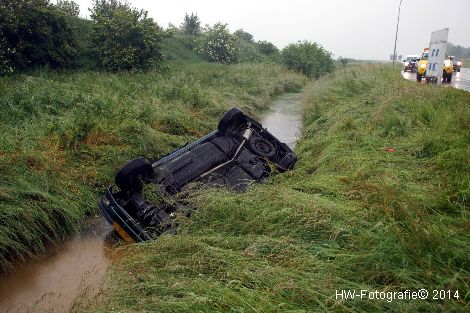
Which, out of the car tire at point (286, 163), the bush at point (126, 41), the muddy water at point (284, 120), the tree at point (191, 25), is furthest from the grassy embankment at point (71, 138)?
the tree at point (191, 25)

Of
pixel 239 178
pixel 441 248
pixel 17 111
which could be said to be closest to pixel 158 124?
pixel 17 111

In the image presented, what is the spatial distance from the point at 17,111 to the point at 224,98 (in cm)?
684

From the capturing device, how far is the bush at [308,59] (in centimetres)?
2895

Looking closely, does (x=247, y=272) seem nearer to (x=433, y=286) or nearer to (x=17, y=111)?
(x=433, y=286)

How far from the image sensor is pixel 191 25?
121 ft

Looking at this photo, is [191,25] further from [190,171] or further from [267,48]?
[190,171]

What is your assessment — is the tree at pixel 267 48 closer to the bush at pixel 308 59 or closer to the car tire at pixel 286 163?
the bush at pixel 308 59

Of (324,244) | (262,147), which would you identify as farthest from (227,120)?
(324,244)

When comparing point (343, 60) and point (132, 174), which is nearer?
point (132, 174)

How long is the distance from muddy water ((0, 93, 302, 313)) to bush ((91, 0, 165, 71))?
39.8ft

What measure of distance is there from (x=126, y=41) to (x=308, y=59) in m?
16.6

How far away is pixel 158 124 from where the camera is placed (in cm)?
889

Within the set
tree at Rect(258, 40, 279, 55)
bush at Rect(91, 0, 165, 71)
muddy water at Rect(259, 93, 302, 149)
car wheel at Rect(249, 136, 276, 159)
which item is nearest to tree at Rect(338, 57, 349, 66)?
tree at Rect(258, 40, 279, 55)

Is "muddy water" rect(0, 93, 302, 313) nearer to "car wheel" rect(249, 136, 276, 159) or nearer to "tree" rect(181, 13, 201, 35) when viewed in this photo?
"car wheel" rect(249, 136, 276, 159)
